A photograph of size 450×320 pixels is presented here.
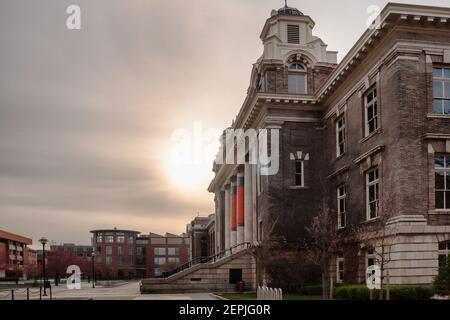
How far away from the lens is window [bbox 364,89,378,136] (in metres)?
29.6

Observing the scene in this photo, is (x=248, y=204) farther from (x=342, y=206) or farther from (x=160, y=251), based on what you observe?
(x=160, y=251)

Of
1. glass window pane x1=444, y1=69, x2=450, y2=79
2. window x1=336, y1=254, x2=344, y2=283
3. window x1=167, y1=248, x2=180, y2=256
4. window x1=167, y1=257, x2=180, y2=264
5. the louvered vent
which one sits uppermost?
the louvered vent

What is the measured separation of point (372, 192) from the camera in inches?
1174

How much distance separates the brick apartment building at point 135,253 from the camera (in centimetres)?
10988

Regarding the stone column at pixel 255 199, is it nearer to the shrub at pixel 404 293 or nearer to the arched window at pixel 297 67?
the arched window at pixel 297 67

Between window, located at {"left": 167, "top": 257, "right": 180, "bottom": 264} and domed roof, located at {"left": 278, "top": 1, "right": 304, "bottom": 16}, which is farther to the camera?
window, located at {"left": 167, "top": 257, "right": 180, "bottom": 264}

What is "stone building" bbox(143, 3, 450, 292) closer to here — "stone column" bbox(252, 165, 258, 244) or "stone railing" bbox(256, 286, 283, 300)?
"stone column" bbox(252, 165, 258, 244)

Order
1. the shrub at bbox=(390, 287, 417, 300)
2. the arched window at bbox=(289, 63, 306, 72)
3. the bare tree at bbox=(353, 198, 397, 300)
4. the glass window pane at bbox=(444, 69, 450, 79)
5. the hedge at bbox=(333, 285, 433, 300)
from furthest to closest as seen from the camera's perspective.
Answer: the arched window at bbox=(289, 63, 306, 72)
the glass window pane at bbox=(444, 69, 450, 79)
the bare tree at bbox=(353, 198, 397, 300)
the shrub at bbox=(390, 287, 417, 300)
the hedge at bbox=(333, 285, 433, 300)

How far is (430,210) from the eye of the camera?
82.2ft

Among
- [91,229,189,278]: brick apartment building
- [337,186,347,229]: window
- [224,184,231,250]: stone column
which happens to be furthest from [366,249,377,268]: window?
[91,229,189,278]: brick apartment building

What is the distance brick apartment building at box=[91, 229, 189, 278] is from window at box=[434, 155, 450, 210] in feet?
277

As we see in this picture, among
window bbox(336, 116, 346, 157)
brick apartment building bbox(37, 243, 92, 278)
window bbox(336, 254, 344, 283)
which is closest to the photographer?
window bbox(336, 254, 344, 283)
